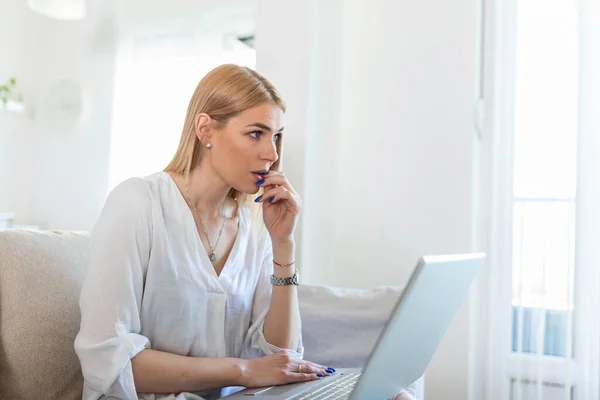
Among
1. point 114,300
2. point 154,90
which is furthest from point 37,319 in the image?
point 154,90

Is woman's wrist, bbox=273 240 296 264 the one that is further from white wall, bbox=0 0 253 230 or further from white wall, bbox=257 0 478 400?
white wall, bbox=0 0 253 230

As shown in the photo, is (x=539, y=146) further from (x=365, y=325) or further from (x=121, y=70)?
(x=121, y=70)

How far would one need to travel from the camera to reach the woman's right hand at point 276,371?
121 cm

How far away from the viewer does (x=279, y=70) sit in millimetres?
2127

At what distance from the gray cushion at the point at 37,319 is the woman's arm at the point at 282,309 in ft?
1.44

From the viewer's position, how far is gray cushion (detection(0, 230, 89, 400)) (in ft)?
3.97

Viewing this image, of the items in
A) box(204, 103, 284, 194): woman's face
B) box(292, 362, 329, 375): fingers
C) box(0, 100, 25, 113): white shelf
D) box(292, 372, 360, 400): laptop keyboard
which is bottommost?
box(292, 372, 360, 400): laptop keyboard

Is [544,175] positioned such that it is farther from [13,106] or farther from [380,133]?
[13,106]

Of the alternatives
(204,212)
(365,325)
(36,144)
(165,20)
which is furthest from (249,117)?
(36,144)

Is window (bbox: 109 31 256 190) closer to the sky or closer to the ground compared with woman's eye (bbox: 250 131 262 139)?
closer to the sky

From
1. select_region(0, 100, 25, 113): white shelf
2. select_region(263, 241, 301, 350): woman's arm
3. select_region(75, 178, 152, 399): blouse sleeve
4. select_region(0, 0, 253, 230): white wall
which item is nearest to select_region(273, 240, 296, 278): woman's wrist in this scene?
select_region(263, 241, 301, 350): woman's arm

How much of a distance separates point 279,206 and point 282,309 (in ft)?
0.82

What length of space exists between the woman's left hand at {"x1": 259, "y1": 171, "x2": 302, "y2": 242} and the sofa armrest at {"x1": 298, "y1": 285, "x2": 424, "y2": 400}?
1.00ft

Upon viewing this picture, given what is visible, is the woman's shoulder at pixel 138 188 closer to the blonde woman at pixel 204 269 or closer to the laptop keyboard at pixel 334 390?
the blonde woman at pixel 204 269
